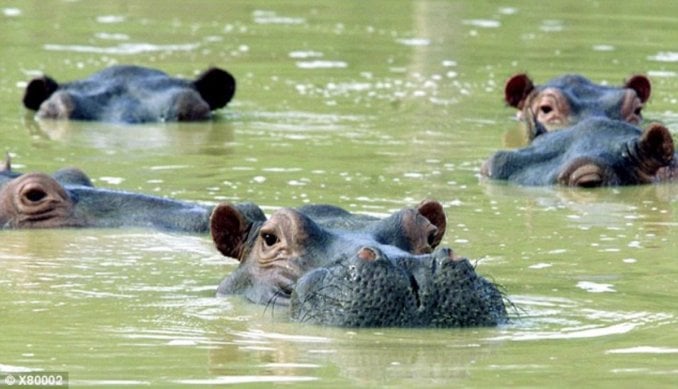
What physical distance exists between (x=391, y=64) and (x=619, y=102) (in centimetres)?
568

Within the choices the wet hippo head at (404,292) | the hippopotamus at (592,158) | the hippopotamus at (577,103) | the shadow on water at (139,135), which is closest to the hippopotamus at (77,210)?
the hippopotamus at (592,158)

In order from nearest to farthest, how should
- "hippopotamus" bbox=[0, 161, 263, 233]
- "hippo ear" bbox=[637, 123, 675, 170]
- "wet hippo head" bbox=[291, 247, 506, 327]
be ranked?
"wet hippo head" bbox=[291, 247, 506, 327] < "hippopotamus" bbox=[0, 161, 263, 233] < "hippo ear" bbox=[637, 123, 675, 170]

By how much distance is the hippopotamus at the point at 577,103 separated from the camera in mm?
16125

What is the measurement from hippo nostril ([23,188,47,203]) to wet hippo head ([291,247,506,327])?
362 cm

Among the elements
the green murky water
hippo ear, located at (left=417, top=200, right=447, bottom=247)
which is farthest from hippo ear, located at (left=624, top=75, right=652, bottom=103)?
hippo ear, located at (left=417, top=200, right=447, bottom=247)

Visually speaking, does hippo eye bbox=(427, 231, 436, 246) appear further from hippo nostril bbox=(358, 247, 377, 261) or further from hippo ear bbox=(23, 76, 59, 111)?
hippo ear bbox=(23, 76, 59, 111)

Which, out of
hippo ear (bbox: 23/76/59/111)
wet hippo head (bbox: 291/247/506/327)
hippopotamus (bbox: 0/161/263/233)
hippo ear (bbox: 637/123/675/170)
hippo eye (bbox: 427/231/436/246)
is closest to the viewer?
wet hippo head (bbox: 291/247/506/327)

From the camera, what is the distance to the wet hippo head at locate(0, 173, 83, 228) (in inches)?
452

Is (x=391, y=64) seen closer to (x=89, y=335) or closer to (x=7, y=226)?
(x=7, y=226)

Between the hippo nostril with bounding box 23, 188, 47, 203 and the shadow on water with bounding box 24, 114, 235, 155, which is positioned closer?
the hippo nostril with bounding box 23, 188, 47, 203

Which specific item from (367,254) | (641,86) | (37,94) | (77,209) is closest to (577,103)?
(641,86)

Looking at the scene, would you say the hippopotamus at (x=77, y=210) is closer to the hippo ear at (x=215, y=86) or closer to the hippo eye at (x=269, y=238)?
the hippo eye at (x=269, y=238)

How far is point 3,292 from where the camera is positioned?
9.42 meters

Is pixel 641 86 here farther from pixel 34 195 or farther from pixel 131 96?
pixel 34 195
